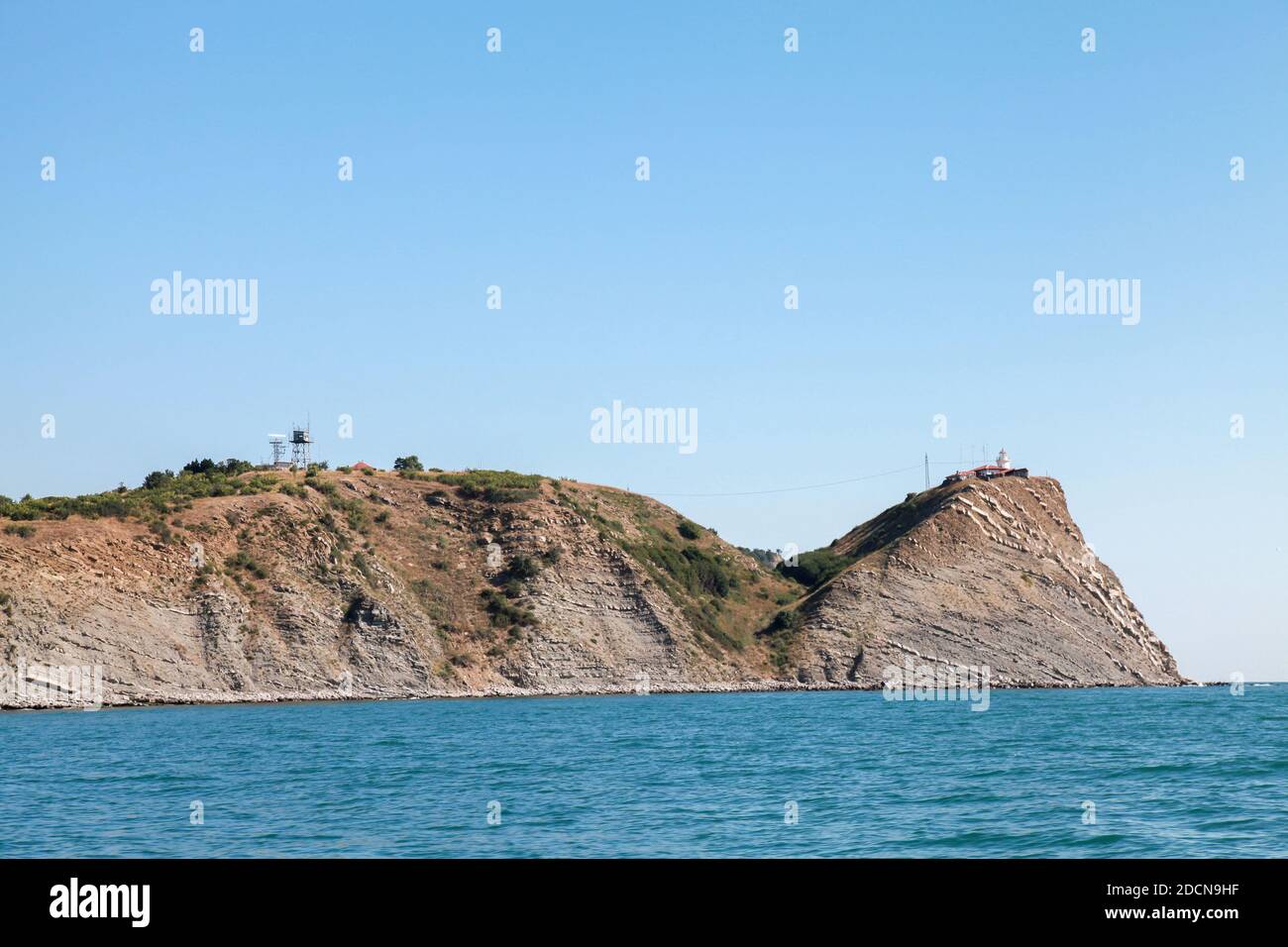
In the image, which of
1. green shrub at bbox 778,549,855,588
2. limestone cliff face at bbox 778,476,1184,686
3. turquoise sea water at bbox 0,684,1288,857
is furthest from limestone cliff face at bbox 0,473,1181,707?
turquoise sea water at bbox 0,684,1288,857

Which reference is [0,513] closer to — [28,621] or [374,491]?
[28,621]

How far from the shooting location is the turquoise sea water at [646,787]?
27.6 m

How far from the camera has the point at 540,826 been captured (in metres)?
29.9

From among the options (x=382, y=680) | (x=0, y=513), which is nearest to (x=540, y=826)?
(x=382, y=680)

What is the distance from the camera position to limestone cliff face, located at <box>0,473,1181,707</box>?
9369 centimetres

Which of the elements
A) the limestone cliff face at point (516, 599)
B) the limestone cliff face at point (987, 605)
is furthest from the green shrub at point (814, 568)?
the limestone cliff face at point (987, 605)

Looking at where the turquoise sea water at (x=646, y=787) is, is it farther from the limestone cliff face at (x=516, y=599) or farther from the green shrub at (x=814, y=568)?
the green shrub at (x=814, y=568)

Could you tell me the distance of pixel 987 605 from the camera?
13175 cm

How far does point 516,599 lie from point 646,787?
79595mm

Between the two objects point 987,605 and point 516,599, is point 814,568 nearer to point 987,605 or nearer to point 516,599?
point 987,605

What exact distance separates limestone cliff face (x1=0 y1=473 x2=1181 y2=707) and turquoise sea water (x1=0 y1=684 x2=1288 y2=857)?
22.9 meters

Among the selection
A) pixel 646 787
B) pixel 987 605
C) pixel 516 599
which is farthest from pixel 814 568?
pixel 646 787

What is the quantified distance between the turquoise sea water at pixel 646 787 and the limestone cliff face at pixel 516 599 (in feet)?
75.0
